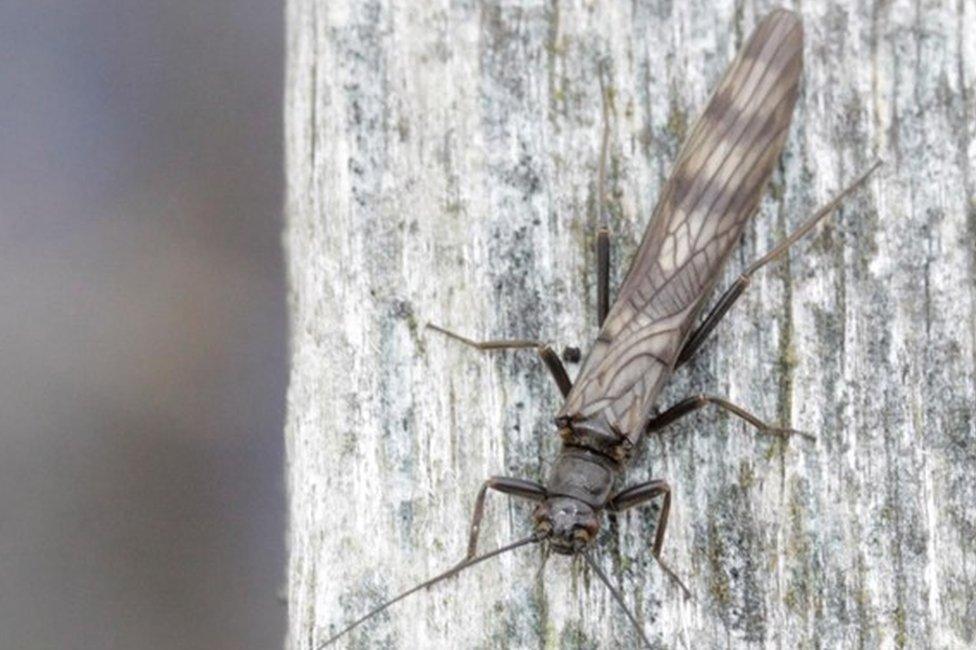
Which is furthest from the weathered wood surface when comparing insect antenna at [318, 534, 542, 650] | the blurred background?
the blurred background

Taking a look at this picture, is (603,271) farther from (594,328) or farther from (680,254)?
(680,254)

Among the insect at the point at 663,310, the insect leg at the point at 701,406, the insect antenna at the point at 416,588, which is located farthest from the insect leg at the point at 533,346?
the insect antenna at the point at 416,588

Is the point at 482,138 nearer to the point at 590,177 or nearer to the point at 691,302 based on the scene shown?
the point at 590,177

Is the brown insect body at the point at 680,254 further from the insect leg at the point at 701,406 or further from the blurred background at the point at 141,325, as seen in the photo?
the blurred background at the point at 141,325

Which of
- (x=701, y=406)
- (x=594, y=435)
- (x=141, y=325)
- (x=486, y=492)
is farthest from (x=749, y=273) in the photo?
(x=141, y=325)

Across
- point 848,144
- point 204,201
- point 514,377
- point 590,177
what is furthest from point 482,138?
point 204,201

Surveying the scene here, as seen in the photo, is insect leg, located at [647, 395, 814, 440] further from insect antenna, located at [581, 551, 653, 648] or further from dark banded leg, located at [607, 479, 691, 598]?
insect antenna, located at [581, 551, 653, 648]
